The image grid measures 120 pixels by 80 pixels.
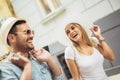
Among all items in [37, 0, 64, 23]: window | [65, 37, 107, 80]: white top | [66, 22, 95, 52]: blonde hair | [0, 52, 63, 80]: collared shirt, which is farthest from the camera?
[37, 0, 64, 23]: window

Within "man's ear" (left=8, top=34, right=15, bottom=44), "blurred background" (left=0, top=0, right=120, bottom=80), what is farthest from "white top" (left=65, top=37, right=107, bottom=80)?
"man's ear" (left=8, top=34, right=15, bottom=44)

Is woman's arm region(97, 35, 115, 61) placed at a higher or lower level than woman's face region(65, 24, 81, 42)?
lower

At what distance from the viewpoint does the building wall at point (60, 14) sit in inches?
94.3

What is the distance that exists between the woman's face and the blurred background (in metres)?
0.09

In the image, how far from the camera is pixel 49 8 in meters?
3.21

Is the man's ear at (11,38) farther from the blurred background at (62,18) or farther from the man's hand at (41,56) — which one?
the blurred background at (62,18)

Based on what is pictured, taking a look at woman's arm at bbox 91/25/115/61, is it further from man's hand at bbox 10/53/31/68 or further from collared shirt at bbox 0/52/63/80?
man's hand at bbox 10/53/31/68

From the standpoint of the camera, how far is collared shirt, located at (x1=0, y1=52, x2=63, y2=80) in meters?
0.88

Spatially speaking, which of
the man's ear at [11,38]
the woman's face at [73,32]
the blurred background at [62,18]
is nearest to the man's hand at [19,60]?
the man's ear at [11,38]

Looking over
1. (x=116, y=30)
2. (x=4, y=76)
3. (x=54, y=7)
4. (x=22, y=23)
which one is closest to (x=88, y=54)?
(x=22, y=23)

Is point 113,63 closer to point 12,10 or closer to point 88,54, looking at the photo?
point 88,54

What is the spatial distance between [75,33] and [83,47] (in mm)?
125

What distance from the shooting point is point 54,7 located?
10.2ft

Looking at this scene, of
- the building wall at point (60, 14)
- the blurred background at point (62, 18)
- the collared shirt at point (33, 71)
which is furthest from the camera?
the building wall at point (60, 14)
